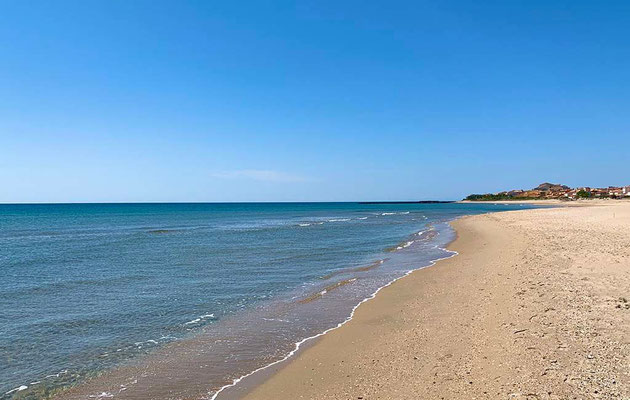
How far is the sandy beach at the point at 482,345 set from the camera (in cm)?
605

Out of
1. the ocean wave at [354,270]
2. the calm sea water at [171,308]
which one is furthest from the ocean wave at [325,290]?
the ocean wave at [354,270]

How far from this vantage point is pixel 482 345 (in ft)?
25.4

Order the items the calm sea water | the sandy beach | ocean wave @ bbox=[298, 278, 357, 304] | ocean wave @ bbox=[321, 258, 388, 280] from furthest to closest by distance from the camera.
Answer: ocean wave @ bbox=[321, 258, 388, 280], ocean wave @ bbox=[298, 278, 357, 304], the calm sea water, the sandy beach

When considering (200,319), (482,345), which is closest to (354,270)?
(200,319)

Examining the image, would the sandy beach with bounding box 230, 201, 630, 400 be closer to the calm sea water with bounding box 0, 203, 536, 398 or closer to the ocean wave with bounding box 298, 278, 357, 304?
the calm sea water with bounding box 0, 203, 536, 398

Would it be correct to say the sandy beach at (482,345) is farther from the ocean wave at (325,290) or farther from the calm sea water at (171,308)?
the ocean wave at (325,290)

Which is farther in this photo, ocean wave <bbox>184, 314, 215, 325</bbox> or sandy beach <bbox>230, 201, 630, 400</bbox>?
ocean wave <bbox>184, 314, 215, 325</bbox>

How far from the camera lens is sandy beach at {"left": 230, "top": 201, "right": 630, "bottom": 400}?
19.9ft

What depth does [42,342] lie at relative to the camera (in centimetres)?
961

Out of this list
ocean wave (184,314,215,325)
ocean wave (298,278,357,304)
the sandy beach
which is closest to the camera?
the sandy beach

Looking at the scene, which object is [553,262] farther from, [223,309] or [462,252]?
[223,309]

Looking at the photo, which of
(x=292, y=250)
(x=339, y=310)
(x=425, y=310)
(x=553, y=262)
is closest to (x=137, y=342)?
(x=339, y=310)

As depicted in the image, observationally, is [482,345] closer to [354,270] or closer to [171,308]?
[171,308]

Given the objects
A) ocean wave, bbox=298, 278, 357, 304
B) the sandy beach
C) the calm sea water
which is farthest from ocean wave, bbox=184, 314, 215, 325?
the sandy beach
